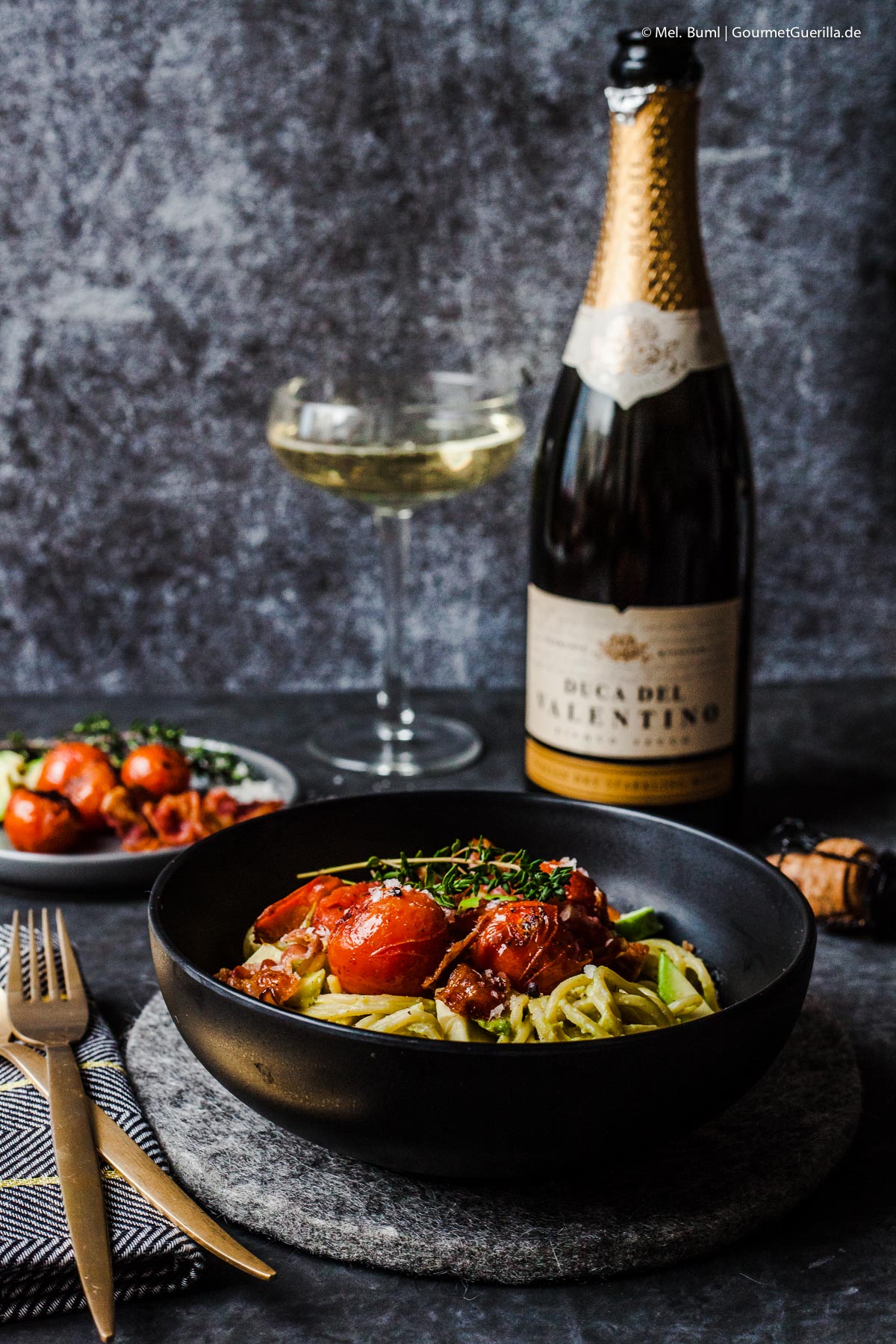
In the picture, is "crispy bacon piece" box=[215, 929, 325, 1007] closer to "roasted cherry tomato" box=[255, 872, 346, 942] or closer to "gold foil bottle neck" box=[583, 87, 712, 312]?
"roasted cherry tomato" box=[255, 872, 346, 942]

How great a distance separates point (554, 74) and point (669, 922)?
3.27 feet

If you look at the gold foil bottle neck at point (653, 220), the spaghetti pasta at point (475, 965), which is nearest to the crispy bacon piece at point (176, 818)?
the spaghetti pasta at point (475, 965)

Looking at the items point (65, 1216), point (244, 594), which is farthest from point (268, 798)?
point (65, 1216)

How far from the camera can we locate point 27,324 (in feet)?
5.02

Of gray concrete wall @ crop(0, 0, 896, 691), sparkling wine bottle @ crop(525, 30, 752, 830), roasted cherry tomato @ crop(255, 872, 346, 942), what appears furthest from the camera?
gray concrete wall @ crop(0, 0, 896, 691)

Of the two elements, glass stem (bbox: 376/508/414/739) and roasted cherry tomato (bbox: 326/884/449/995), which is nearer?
roasted cherry tomato (bbox: 326/884/449/995)

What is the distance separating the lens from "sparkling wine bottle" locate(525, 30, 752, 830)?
45.0 inches

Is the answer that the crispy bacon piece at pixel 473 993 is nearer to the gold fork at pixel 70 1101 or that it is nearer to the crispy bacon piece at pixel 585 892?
the crispy bacon piece at pixel 585 892

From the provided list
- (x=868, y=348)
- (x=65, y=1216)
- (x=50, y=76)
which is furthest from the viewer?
(x=868, y=348)

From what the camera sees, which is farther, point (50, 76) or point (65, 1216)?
point (50, 76)

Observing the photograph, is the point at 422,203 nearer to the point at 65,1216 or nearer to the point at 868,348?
the point at 868,348

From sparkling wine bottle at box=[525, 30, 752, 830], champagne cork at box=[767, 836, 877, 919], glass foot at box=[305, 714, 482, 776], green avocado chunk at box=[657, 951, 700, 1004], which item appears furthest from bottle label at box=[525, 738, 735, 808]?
green avocado chunk at box=[657, 951, 700, 1004]

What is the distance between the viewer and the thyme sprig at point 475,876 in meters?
0.77

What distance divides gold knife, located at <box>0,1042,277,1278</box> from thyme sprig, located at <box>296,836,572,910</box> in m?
0.19
